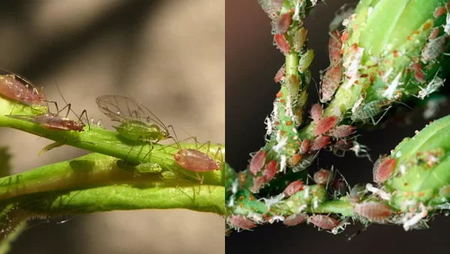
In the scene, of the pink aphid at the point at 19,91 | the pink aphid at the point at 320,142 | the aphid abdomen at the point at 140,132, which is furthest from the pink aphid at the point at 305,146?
the pink aphid at the point at 19,91

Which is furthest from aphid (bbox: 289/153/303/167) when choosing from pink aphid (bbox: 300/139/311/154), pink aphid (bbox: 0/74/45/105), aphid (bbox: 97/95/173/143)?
pink aphid (bbox: 0/74/45/105)

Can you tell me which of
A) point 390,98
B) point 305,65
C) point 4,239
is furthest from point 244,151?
point 4,239

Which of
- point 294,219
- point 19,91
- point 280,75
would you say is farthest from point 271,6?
point 19,91

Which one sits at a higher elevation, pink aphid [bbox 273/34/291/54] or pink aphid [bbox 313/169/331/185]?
pink aphid [bbox 273/34/291/54]

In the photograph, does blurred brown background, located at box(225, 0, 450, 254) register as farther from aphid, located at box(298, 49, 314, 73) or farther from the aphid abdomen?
the aphid abdomen

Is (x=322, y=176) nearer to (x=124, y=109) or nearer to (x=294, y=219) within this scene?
(x=294, y=219)
